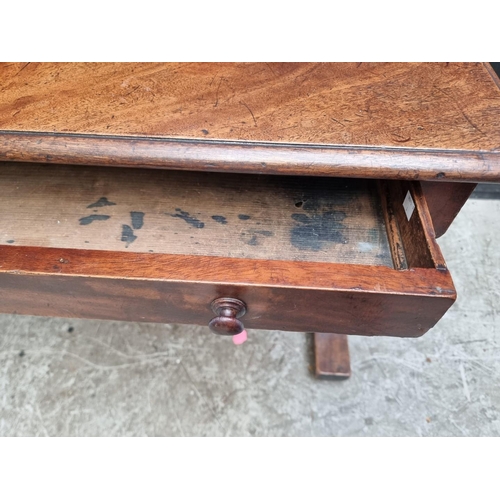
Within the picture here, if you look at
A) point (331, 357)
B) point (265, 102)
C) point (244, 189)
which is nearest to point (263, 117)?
point (265, 102)

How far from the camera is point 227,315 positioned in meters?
0.52

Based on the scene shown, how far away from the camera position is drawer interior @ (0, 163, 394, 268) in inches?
25.1

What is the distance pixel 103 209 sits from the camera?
0.68 metres

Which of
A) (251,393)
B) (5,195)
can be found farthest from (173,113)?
(251,393)

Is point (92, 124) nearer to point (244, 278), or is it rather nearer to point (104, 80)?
point (104, 80)

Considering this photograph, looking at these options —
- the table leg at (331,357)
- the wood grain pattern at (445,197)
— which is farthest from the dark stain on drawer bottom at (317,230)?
the table leg at (331,357)

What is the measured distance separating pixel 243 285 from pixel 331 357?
502 mm

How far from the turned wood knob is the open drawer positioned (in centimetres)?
1

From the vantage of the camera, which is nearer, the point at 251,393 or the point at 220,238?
the point at 220,238

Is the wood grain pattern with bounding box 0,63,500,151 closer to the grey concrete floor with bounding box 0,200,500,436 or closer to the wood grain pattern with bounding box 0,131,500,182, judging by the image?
the wood grain pattern with bounding box 0,131,500,182

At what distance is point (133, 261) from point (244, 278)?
0.38 feet

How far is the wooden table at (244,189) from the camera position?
0.49 m

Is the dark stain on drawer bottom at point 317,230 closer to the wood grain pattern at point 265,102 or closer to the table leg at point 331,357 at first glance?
the wood grain pattern at point 265,102

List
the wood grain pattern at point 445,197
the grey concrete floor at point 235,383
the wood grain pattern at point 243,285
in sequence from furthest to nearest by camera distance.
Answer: the grey concrete floor at point 235,383
the wood grain pattern at point 445,197
the wood grain pattern at point 243,285
